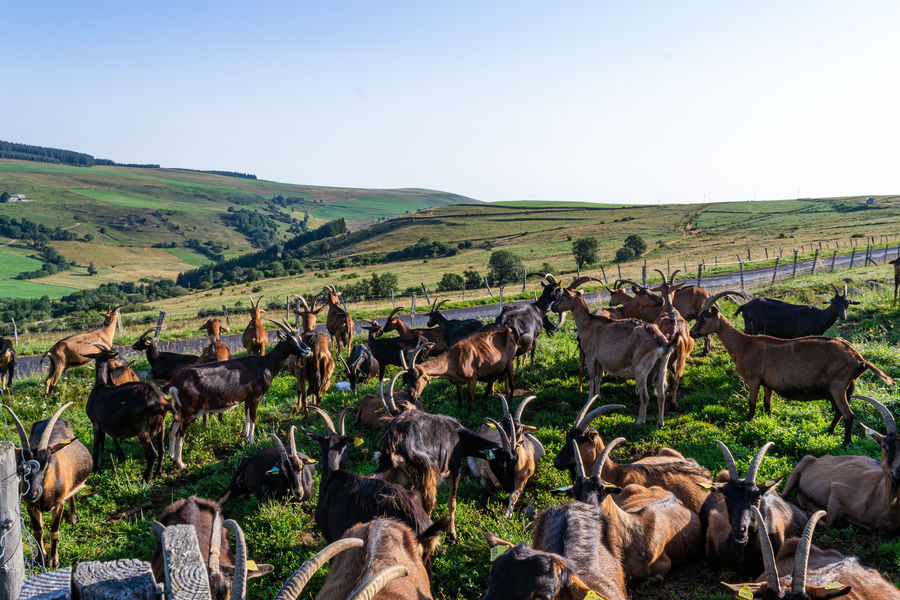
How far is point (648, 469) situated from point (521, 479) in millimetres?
1767

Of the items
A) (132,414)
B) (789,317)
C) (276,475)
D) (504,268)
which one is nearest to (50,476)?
(132,414)

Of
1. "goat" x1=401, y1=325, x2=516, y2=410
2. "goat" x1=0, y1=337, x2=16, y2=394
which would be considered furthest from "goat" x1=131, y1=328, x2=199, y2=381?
"goat" x1=401, y1=325, x2=516, y2=410

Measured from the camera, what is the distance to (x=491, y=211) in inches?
5340

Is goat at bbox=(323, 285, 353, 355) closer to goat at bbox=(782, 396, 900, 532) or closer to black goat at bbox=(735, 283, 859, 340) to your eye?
black goat at bbox=(735, 283, 859, 340)

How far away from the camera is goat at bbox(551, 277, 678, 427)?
10.6 metres

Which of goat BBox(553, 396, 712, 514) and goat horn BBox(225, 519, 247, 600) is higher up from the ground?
goat horn BBox(225, 519, 247, 600)

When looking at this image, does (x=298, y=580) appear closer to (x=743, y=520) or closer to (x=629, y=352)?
(x=743, y=520)

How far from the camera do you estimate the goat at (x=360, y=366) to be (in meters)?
13.8

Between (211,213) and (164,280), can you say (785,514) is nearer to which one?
(164,280)

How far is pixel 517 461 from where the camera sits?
26.7 ft

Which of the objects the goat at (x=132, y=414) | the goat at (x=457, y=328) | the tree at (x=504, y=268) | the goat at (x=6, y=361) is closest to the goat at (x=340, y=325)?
the goat at (x=457, y=328)

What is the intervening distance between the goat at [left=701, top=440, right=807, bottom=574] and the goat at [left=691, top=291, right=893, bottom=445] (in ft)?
11.4

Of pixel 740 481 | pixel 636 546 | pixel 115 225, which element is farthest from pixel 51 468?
pixel 115 225

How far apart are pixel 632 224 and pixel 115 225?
401 ft
